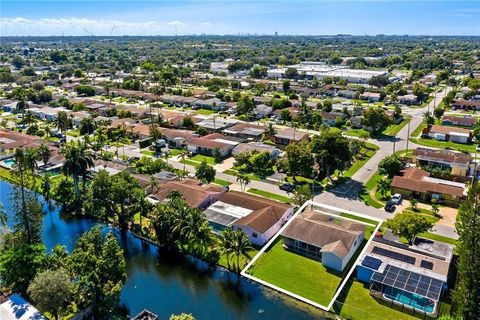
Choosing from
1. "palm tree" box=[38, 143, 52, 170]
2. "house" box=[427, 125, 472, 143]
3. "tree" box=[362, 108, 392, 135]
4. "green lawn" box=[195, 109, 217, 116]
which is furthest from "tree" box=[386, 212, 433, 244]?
"green lawn" box=[195, 109, 217, 116]

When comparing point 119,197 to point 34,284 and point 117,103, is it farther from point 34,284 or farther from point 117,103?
point 117,103

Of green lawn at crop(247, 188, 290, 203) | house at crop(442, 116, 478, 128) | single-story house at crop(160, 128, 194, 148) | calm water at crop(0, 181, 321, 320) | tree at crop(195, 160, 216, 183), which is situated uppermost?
house at crop(442, 116, 478, 128)

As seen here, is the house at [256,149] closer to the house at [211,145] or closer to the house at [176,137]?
the house at [211,145]

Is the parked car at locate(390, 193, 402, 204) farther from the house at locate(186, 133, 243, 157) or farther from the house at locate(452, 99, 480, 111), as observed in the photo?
the house at locate(452, 99, 480, 111)

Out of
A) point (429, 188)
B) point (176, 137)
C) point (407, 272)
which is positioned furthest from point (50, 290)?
point (176, 137)

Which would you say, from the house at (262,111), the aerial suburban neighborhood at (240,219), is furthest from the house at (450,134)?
the house at (262,111)

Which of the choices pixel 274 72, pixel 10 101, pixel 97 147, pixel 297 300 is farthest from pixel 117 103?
pixel 297 300

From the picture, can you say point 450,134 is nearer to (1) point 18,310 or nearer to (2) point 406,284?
(2) point 406,284
